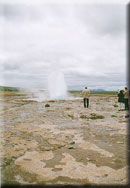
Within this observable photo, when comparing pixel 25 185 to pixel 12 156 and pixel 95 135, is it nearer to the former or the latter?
pixel 12 156

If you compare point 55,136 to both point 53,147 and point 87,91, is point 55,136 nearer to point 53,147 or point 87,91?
point 53,147

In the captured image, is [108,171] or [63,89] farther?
[63,89]

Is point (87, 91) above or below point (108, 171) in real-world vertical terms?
above

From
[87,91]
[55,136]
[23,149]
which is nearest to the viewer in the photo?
[23,149]

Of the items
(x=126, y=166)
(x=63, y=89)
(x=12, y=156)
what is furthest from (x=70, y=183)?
(x=63, y=89)

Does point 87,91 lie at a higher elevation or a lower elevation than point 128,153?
higher

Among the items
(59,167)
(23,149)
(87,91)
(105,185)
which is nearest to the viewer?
(105,185)

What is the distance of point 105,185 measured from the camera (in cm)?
408

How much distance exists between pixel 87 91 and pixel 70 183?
46.5ft

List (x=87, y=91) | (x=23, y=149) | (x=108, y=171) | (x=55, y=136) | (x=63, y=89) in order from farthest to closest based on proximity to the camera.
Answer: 1. (x=63, y=89)
2. (x=87, y=91)
3. (x=55, y=136)
4. (x=23, y=149)
5. (x=108, y=171)

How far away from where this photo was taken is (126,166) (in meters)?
5.03

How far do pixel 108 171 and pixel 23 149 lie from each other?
292 centimetres

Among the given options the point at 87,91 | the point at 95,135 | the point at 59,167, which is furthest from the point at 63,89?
the point at 59,167

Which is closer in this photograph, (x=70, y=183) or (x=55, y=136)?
(x=70, y=183)
